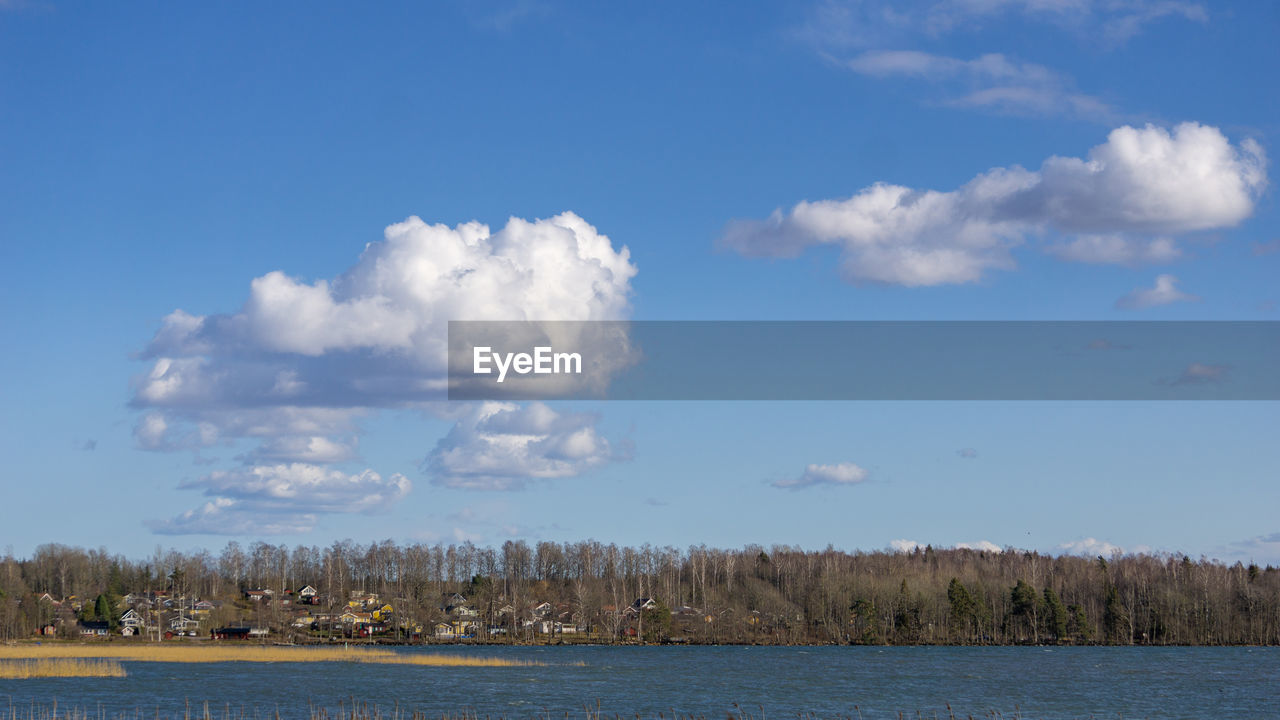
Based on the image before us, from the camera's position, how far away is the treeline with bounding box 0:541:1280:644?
141m

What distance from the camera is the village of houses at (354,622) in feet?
468

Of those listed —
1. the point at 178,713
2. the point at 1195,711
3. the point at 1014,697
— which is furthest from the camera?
the point at 1014,697

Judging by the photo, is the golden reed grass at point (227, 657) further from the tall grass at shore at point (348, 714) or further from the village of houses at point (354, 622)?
the village of houses at point (354, 622)

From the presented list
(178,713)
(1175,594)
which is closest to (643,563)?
(1175,594)

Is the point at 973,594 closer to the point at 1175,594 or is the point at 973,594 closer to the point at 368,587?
the point at 1175,594

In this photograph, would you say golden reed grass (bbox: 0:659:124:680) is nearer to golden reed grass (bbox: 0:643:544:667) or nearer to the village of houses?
golden reed grass (bbox: 0:643:544:667)

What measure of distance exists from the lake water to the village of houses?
4163cm

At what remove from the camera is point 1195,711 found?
5878cm

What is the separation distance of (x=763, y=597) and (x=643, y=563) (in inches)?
1646

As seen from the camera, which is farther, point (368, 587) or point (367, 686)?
point (368, 587)

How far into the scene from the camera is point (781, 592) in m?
165

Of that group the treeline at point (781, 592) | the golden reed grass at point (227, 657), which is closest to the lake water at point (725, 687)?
the golden reed grass at point (227, 657)

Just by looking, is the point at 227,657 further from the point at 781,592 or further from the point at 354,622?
the point at 781,592

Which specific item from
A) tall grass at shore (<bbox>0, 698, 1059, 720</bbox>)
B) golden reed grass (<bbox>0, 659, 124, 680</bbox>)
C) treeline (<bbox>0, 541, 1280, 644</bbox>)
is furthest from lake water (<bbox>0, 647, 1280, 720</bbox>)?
treeline (<bbox>0, 541, 1280, 644</bbox>)
